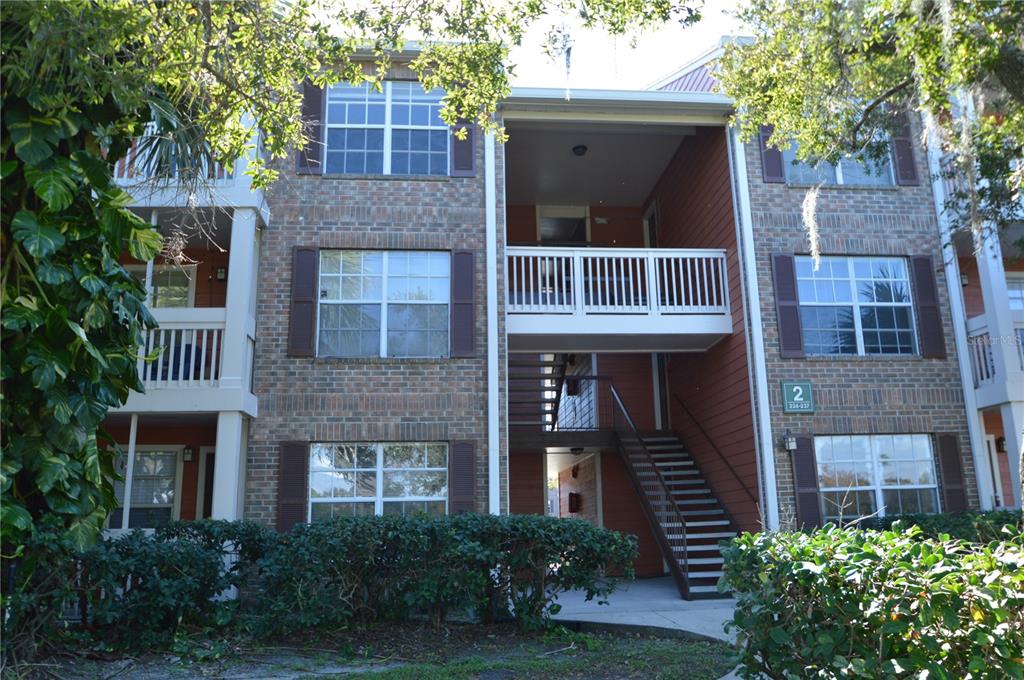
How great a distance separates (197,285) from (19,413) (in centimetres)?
675

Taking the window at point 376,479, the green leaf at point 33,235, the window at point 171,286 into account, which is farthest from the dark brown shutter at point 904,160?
the green leaf at point 33,235

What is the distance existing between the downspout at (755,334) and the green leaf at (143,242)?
7824 millimetres

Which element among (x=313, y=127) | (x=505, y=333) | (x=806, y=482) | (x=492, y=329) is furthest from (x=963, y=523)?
(x=313, y=127)

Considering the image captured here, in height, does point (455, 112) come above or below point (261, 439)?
above

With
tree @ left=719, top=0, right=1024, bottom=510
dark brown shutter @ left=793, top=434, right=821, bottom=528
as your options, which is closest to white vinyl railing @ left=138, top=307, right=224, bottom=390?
tree @ left=719, top=0, right=1024, bottom=510

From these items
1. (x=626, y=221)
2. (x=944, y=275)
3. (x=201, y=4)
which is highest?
(x=626, y=221)

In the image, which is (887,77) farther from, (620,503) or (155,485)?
(155,485)

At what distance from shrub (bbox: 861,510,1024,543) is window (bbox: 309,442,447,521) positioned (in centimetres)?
551

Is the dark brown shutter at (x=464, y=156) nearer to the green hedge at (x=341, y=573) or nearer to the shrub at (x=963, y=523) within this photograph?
the green hedge at (x=341, y=573)

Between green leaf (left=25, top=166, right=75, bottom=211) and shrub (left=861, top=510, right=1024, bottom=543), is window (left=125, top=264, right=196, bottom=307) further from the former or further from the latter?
shrub (left=861, top=510, right=1024, bottom=543)

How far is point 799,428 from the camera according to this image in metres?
11.1

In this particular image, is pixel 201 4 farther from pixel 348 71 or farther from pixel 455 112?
pixel 455 112

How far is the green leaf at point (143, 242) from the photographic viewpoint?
6594 mm

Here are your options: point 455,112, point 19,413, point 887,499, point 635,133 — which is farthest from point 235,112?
point 887,499
